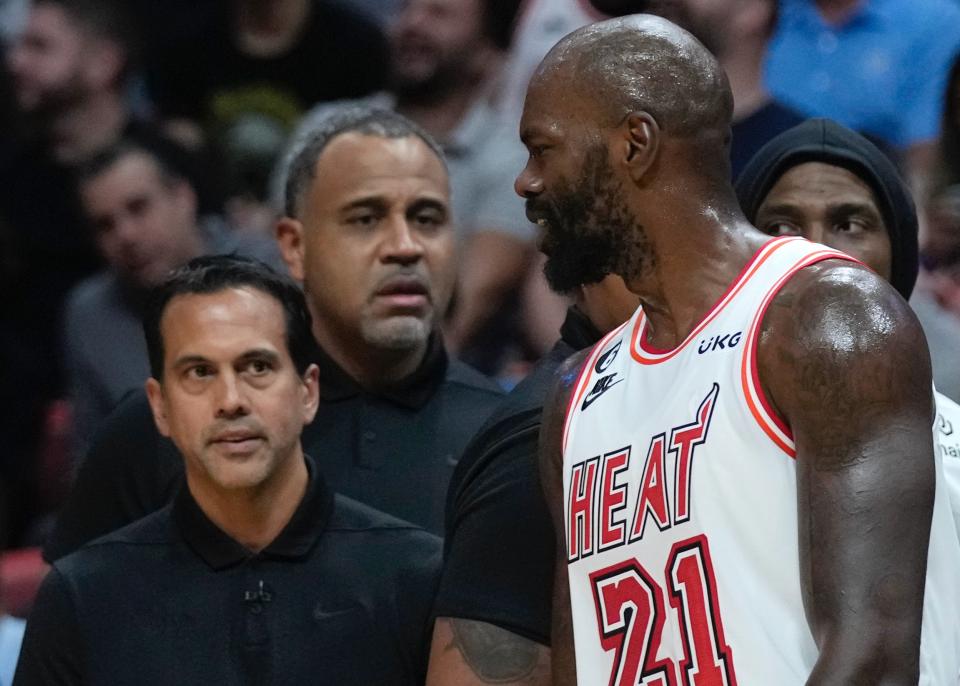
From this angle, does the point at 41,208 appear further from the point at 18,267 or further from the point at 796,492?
the point at 796,492

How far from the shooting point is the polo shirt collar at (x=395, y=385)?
14.1 ft

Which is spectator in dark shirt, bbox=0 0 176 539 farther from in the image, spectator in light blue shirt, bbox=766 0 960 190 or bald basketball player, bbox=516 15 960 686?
bald basketball player, bbox=516 15 960 686

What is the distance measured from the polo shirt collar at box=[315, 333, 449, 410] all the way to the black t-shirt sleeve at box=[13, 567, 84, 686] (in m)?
0.87

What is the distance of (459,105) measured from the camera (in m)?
6.32

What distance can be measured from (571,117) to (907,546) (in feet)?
2.75

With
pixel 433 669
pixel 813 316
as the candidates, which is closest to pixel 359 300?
pixel 433 669

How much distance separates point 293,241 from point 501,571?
5.23 feet

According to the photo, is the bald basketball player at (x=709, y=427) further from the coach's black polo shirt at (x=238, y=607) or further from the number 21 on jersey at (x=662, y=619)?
the coach's black polo shirt at (x=238, y=607)

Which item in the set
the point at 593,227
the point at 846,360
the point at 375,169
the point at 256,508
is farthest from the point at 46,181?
the point at 846,360

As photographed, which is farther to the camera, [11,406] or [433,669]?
[11,406]

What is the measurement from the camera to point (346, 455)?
13.7 ft

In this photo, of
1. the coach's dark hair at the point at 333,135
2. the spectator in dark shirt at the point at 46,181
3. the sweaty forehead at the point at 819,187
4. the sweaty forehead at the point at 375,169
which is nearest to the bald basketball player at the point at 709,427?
the sweaty forehead at the point at 819,187

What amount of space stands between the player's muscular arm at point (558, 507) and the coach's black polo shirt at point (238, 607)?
0.53 meters

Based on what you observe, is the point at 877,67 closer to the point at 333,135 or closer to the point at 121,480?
the point at 333,135
